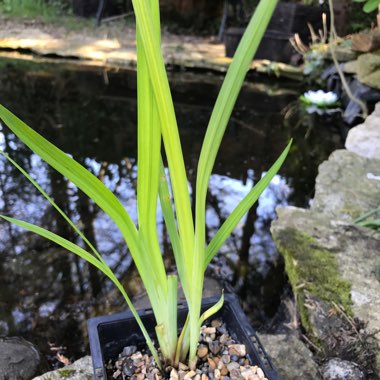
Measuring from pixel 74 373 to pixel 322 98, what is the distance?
3310 millimetres

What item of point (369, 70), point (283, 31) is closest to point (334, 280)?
point (369, 70)

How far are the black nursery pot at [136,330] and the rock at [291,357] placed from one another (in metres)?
0.27

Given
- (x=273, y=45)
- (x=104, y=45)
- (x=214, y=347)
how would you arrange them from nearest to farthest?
(x=214, y=347) → (x=273, y=45) → (x=104, y=45)

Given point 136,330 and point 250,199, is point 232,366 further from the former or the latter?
point 250,199

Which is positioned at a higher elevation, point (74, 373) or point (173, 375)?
point (173, 375)

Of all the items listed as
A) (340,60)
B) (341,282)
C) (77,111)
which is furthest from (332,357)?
(340,60)

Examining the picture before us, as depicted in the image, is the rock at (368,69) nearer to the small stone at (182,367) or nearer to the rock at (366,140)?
the rock at (366,140)

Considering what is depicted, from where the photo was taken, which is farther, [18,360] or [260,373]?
[18,360]

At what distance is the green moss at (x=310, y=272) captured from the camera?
1246 mm

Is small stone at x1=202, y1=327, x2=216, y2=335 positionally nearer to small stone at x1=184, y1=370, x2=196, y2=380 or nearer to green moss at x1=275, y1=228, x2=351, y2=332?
small stone at x1=184, y1=370, x2=196, y2=380

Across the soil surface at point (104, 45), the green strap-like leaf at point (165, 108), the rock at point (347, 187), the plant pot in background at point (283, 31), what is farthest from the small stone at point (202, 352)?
the plant pot in background at point (283, 31)

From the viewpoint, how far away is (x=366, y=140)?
269 centimetres

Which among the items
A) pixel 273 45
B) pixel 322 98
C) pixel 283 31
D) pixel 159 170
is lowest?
pixel 322 98

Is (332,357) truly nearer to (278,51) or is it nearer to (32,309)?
(32,309)
